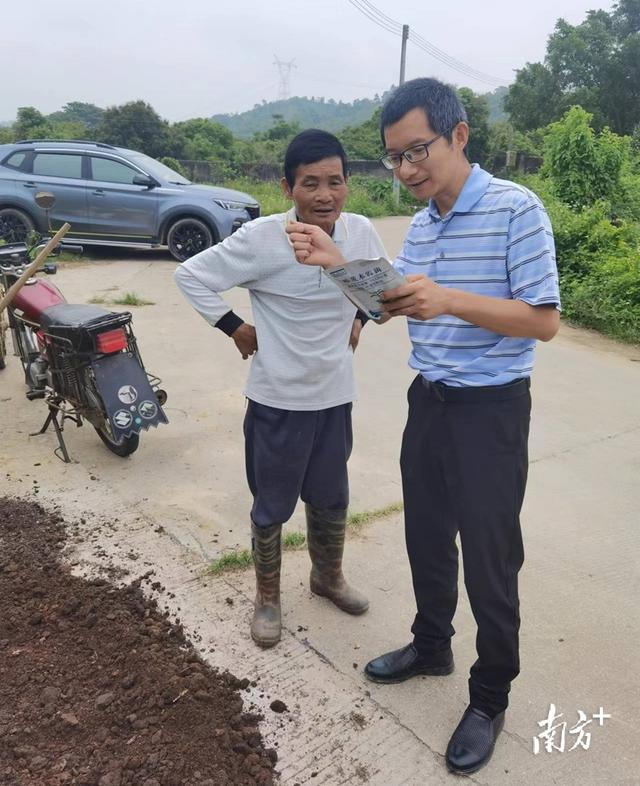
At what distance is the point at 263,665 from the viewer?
2.34m

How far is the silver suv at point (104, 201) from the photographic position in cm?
966

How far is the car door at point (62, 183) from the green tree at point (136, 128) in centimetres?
1883

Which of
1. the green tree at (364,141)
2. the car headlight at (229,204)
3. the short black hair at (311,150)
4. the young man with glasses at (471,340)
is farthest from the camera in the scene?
the green tree at (364,141)

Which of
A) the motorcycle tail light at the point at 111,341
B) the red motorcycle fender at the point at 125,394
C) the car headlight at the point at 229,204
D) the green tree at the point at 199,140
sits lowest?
the red motorcycle fender at the point at 125,394

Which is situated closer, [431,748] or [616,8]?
[431,748]

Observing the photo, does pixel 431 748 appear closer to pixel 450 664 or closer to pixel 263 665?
pixel 450 664

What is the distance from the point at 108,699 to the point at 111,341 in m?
2.08

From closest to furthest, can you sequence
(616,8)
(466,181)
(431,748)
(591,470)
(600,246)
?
(466,181), (431,748), (591,470), (600,246), (616,8)

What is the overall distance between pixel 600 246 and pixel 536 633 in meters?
6.85

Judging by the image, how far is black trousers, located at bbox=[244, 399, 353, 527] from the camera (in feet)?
7.74

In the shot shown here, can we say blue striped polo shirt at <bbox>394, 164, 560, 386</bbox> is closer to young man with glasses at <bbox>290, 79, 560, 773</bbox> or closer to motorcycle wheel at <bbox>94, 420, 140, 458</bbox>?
young man with glasses at <bbox>290, 79, 560, 773</bbox>

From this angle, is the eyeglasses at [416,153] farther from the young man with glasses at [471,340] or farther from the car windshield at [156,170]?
the car windshield at [156,170]

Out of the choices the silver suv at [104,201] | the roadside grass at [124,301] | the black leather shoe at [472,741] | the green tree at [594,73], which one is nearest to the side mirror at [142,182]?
the silver suv at [104,201]

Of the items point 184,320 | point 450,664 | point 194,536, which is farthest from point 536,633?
point 184,320
